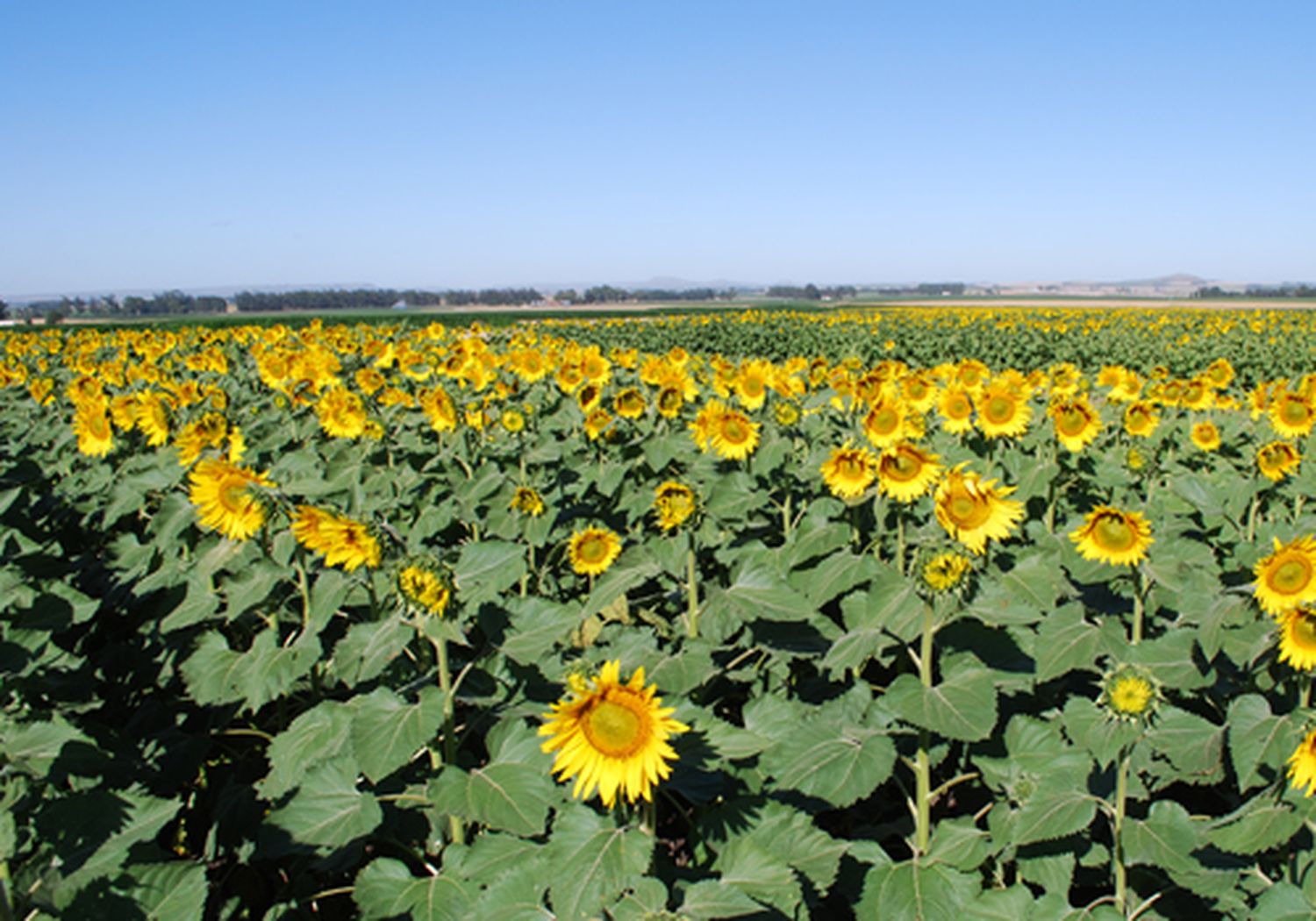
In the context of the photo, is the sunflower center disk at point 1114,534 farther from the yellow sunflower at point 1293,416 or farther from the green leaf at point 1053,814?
the yellow sunflower at point 1293,416

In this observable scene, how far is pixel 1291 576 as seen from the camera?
2453 millimetres

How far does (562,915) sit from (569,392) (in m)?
5.72

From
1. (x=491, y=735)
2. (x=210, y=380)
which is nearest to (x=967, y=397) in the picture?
(x=491, y=735)

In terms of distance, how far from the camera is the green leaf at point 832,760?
2.40 meters

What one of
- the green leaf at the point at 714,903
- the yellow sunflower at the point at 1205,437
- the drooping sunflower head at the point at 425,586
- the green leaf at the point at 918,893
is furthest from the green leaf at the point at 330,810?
the yellow sunflower at the point at 1205,437

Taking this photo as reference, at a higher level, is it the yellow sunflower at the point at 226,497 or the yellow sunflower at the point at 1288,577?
the yellow sunflower at the point at 226,497

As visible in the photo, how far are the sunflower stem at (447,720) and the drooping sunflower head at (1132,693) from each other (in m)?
1.81

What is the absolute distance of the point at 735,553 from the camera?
3.29 meters

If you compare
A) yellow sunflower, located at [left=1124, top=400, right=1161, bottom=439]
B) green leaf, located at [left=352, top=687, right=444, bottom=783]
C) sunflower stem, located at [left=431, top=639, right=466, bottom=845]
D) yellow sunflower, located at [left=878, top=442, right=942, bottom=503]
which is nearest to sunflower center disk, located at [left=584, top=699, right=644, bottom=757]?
green leaf, located at [left=352, top=687, right=444, bottom=783]

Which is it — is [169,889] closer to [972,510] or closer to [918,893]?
[918,893]

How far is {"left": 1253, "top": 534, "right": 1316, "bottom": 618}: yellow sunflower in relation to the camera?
7.94 feet

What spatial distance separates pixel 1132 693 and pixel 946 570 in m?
0.55

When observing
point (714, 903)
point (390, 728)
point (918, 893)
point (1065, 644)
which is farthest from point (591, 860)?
point (1065, 644)

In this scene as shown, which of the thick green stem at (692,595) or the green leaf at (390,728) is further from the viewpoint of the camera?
the thick green stem at (692,595)
